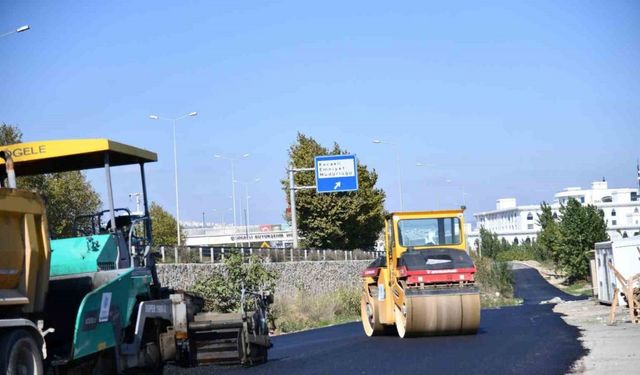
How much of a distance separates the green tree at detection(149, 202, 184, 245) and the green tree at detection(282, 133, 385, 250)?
16.4 m

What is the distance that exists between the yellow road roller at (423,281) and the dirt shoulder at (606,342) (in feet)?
8.35

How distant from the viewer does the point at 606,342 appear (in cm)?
1716

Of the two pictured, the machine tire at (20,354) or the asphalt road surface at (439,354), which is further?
the asphalt road surface at (439,354)

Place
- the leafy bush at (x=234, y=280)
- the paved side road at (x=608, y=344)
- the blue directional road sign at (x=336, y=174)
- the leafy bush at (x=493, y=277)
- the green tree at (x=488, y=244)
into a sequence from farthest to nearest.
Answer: the green tree at (x=488, y=244) < the leafy bush at (x=493, y=277) < the blue directional road sign at (x=336, y=174) < the leafy bush at (x=234, y=280) < the paved side road at (x=608, y=344)

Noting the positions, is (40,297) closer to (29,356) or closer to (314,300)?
(29,356)

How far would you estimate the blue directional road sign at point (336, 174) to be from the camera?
138 feet

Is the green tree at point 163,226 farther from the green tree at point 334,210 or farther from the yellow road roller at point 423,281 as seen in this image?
the yellow road roller at point 423,281

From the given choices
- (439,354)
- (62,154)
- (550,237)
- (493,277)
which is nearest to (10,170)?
(62,154)

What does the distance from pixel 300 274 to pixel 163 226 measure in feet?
119

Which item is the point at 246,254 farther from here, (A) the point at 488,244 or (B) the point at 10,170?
(A) the point at 488,244

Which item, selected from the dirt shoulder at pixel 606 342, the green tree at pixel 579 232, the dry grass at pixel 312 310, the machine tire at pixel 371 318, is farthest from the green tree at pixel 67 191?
the green tree at pixel 579 232

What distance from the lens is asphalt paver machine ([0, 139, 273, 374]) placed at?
945 centimetres

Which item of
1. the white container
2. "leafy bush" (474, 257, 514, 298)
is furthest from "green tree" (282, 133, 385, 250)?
the white container

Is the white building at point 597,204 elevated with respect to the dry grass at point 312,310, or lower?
elevated
